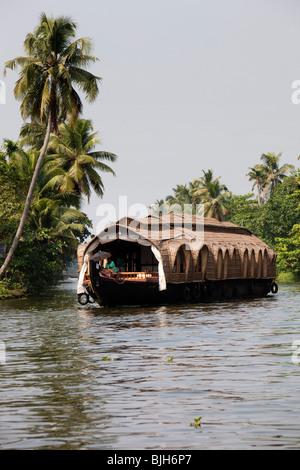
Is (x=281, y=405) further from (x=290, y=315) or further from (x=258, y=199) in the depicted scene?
(x=258, y=199)

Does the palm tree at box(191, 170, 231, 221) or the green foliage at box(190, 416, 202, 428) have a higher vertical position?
the palm tree at box(191, 170, 231, 221)

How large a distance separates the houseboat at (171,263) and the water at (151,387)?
8.81 meters

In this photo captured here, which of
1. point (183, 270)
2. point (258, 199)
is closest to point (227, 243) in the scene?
point (183, 270)

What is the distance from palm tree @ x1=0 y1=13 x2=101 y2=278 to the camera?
3262cm

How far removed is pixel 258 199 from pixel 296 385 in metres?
73.0

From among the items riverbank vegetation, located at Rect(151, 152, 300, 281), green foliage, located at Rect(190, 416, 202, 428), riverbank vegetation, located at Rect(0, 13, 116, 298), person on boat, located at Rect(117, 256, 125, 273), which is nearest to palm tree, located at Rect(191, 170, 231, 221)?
riverbank vegetation, located at Rect(151, 152, 300, 281)

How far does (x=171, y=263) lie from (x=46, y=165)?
1331 cm

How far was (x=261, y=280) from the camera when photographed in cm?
3906

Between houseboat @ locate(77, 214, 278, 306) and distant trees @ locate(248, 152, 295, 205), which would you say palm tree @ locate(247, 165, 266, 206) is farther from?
houseboat @ locate(77, 214, 278, 306)

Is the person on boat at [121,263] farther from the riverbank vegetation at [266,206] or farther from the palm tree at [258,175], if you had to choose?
the palm tree at [258,175]

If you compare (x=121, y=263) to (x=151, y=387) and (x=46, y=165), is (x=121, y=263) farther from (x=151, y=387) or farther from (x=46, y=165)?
(x=151, y=387)

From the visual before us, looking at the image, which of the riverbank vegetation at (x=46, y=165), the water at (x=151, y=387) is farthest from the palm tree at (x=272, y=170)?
the water at (x=151, y=387)

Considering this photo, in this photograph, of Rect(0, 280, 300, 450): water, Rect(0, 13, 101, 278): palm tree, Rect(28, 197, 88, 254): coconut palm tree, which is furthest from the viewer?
Rect(28, 197, 88, 254): coconut palm tree
